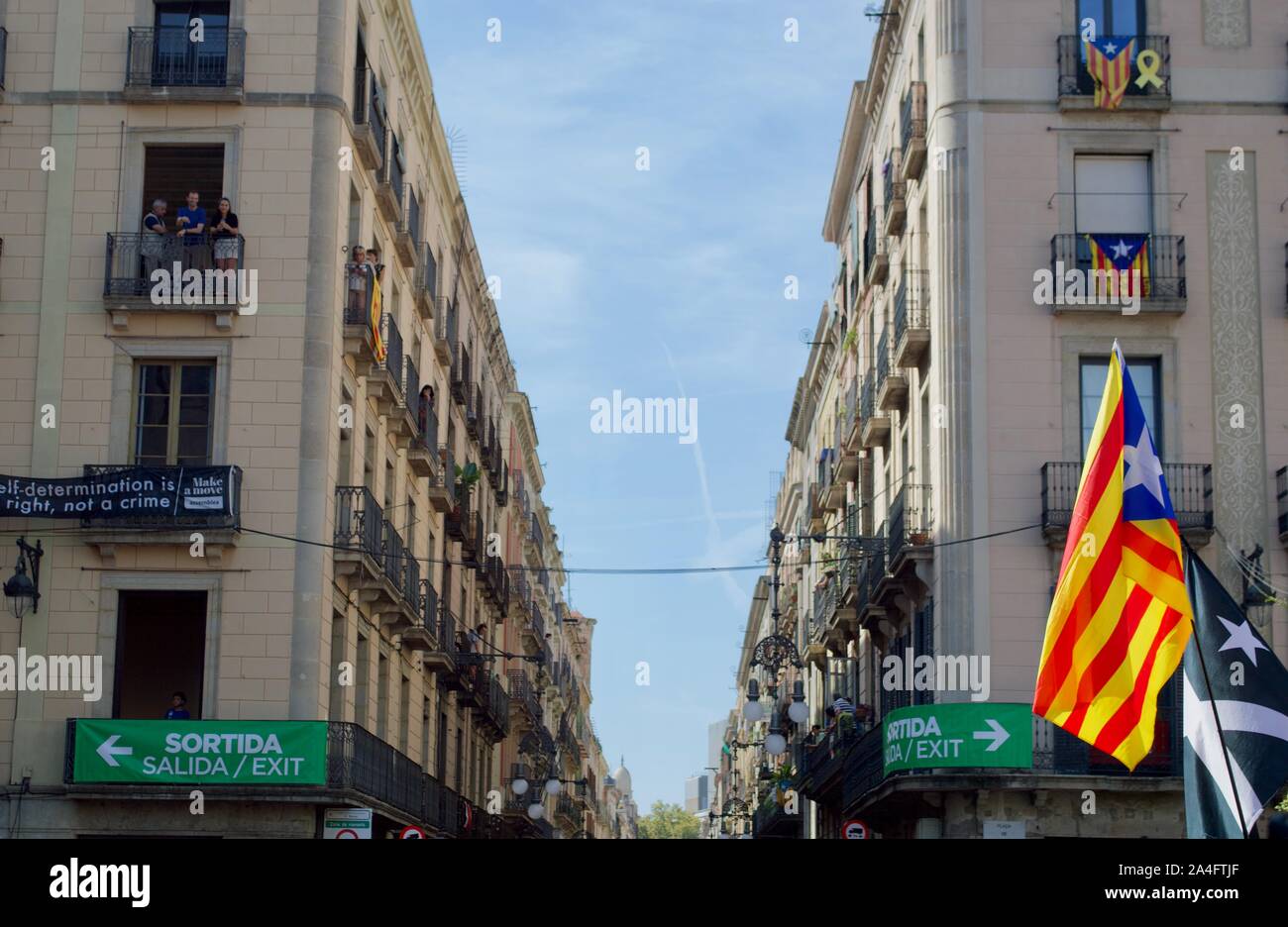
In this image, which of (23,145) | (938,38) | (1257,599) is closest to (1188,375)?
(1257,599)

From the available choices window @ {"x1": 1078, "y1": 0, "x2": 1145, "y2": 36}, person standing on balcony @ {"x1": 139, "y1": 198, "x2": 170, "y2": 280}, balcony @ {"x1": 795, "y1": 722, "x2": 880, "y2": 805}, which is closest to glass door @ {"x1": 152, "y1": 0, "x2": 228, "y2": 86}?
person standing on balcony @ {"x1": 139, "y1": 198, "x2": 170, "y2": 280}

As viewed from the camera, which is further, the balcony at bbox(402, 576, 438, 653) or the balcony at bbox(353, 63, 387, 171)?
the balcony at bbox(402, 576, 438, 653)

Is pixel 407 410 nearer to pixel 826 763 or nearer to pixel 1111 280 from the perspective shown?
pixel 1111 280

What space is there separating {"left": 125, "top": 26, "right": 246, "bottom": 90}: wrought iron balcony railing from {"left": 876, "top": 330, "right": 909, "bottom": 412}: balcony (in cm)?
1466

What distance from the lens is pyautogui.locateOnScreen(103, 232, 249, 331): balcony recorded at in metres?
29.9

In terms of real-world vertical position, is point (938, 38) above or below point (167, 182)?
above

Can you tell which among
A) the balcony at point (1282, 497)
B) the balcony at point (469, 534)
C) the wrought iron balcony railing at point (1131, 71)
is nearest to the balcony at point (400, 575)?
the balcony at point (469, 534)

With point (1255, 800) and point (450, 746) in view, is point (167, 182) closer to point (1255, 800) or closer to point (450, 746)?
point (450, 746)

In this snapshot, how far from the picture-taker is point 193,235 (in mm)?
30031

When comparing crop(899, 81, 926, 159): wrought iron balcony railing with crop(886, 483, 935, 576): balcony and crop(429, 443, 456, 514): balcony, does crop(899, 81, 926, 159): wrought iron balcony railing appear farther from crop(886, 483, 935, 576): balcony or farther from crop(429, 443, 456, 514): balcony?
crop(429, 443, 456, 514): balcony

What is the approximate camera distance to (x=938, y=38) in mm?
33875

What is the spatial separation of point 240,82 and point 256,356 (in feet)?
15.8

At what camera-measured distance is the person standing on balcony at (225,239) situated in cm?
2995
